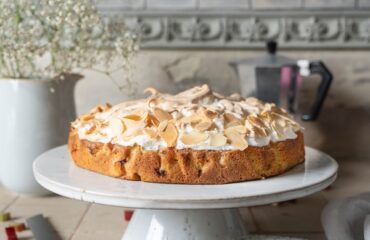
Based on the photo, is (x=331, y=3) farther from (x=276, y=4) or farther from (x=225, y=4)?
(x=225, y=4)

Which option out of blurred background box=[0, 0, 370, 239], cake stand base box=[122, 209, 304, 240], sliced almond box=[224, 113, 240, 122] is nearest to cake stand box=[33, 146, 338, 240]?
cake stand base box=[122, 209, 304, 240]

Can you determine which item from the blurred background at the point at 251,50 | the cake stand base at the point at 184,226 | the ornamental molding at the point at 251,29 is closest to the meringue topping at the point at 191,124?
the cake stand base at the point at 184,226

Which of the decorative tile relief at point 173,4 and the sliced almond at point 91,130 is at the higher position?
the decorative tile relief at point 173,4

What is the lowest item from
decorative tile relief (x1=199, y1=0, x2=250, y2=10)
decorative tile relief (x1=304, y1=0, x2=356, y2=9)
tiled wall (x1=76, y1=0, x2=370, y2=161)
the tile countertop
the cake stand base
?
the tile countertop

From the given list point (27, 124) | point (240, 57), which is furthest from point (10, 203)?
point (240, 57)

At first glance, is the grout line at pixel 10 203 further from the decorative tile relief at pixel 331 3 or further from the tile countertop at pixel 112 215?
the decorative tile relief at pixel 331 3

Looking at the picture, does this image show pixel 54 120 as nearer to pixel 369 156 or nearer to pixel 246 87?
pixel 246 87

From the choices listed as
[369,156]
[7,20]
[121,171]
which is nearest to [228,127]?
[121,171]

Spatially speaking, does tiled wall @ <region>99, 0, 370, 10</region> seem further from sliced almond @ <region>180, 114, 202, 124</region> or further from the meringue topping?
sliced almond @ <region>180, 114, 202, 124</region>
